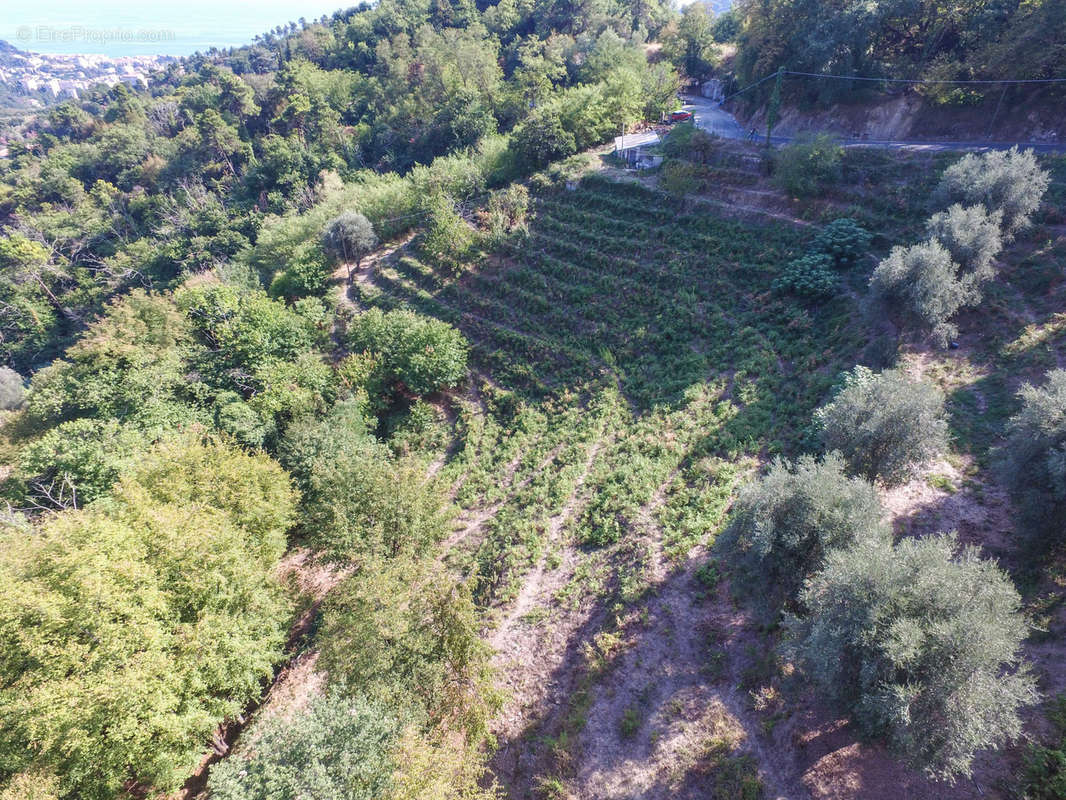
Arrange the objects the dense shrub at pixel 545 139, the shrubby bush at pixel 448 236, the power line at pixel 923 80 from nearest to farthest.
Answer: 1. the power line at pixel 923 80
2. the shrubby bush at pixel 448 236
3. the dense shrub at pixel 545 139

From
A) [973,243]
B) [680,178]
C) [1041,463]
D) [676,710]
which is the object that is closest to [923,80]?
[680,178]

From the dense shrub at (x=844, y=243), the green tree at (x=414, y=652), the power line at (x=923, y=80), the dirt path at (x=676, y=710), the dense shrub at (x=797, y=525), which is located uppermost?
the power line at (x=923, y=80)

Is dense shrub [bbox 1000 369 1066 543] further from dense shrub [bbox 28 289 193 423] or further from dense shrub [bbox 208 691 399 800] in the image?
dense shrub [bbox 28 289 193 423]

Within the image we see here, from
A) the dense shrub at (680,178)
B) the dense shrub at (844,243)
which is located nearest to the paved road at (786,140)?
the dense shrub at (680,178)

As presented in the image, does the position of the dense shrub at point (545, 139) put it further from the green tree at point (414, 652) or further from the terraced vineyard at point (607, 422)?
the green tree at point (414, 652)

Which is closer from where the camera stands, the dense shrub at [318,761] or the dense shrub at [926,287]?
the dense shrub at [318,761]

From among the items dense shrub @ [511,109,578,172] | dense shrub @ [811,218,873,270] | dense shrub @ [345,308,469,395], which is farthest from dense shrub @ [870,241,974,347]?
dense shrub @ [511,109,578,172]

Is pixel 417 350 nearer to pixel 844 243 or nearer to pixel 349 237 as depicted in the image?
pixel 349 237

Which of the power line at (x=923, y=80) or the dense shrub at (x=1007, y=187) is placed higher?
the power line at (x=923, y=80)
